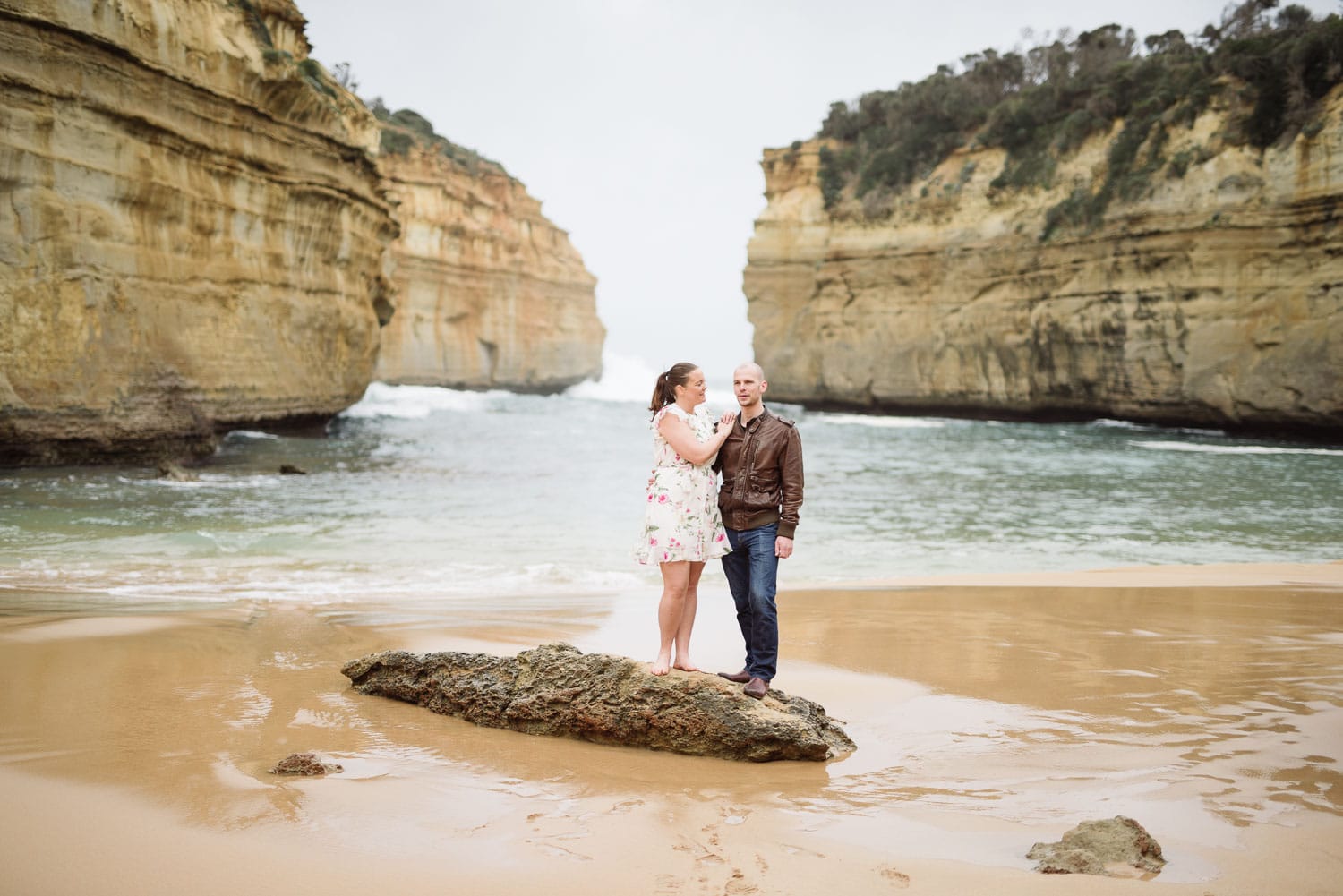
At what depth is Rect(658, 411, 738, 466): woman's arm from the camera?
421 cm

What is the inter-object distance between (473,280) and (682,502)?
185ft

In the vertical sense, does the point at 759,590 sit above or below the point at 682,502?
below

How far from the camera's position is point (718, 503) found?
4.39m

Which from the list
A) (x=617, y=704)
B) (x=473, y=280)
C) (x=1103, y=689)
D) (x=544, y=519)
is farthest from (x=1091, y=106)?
(x=473, y=280)

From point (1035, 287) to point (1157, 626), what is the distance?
29.2 metres

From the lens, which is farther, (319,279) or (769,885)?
(319,279)

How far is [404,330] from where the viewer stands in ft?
173

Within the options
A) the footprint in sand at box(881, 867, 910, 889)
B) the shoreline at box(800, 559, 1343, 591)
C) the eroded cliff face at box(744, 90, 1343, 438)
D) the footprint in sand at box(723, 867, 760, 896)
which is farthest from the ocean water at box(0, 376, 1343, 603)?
the footprint in sand at box(881, 867, 910, 889)

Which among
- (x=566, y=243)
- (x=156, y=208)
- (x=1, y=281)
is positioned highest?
(x=566, y=243)

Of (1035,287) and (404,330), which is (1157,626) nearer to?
(1035,287)

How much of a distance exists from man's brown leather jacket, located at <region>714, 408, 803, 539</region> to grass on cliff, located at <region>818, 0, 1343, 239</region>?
25.6m

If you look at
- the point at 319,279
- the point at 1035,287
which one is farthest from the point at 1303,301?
the point at 319,279

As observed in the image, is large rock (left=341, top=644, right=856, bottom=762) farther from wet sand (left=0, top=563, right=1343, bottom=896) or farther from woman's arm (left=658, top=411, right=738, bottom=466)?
woman's arm (left=658, top=411, right=738, bottom=466)

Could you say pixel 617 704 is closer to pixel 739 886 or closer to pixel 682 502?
pixel 682 502
